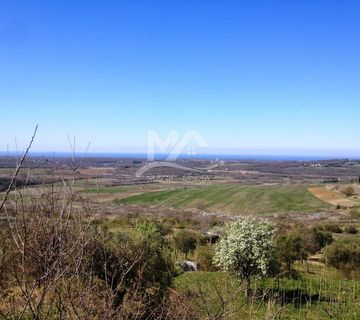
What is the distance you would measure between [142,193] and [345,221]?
4173 cm

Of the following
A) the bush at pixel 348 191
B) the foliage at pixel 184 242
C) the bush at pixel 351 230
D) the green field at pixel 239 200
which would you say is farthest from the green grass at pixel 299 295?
the bush at pixel 348 191

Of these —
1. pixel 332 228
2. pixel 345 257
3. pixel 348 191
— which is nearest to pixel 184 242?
pixel 345 257

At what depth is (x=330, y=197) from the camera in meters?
67.5

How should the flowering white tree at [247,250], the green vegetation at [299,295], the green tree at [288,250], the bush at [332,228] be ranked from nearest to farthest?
the green vegetation at [299,295] < the flowering white tree at [247,250] < the green tree at [288,250] < the bush at [332,228]

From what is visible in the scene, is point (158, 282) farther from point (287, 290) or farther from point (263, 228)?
point (287, 290)

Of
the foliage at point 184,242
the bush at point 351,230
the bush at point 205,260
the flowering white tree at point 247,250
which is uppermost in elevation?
the flowering white tree at point 247,250

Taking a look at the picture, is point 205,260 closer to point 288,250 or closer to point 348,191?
point 288,250

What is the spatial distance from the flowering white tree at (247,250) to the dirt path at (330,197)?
48.6m

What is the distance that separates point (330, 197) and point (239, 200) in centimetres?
1492

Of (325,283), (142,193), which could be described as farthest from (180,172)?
(325,283)

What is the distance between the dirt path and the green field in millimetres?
1181

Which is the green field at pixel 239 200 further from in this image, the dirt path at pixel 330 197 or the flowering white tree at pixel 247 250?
the flowering white tree at pixel 247 250

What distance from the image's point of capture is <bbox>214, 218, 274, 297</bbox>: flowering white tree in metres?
15.1

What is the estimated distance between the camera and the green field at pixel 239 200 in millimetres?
63656
